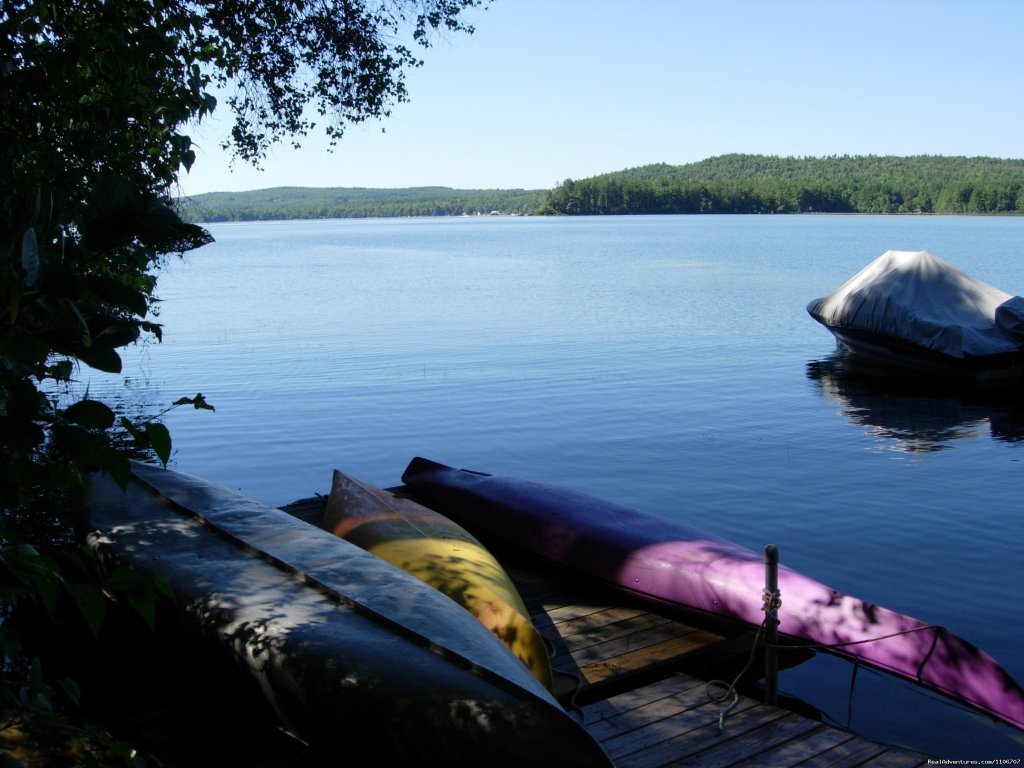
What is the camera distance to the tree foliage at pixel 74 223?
6.20 ft

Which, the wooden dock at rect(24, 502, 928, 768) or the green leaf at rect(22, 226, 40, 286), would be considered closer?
the green leaf at rect(22, 226, 40, 286)

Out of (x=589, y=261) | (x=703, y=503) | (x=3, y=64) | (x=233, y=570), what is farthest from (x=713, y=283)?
(x=3, y=64)

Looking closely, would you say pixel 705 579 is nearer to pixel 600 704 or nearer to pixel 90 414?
pixel 600 704

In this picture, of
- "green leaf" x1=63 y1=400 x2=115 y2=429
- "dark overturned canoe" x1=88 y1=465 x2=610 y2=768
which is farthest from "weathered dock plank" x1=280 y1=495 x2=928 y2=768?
"green leaf" x1=63 y1=400 x2=115 y2=429

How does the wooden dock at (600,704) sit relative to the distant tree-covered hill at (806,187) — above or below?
below

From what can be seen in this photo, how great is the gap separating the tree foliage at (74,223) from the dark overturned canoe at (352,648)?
4.22 feet

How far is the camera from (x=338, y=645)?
5191mm

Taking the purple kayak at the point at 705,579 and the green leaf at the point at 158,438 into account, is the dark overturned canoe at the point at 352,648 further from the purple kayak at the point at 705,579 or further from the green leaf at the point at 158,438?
the green leaf at the point at 158,438

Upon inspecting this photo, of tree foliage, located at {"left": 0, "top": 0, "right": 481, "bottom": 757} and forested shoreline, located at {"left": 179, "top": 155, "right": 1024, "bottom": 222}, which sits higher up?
forested shoreline, located at {"left": 179, "top": 155, "right": 1024, "bottom": 222}

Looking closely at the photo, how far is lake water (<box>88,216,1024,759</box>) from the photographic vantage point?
31.1 ft

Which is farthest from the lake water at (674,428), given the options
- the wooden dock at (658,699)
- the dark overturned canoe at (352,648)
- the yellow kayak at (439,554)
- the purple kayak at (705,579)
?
the dark overturned canoe at (352,648)

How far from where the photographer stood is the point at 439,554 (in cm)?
766

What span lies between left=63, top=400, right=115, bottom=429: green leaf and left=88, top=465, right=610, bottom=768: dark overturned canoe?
10.0ft

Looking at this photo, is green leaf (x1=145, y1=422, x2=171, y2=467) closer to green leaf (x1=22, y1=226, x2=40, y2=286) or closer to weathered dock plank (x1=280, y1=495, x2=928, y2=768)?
green leaf (x1=22, y1=226, x2=40, y2=286)
